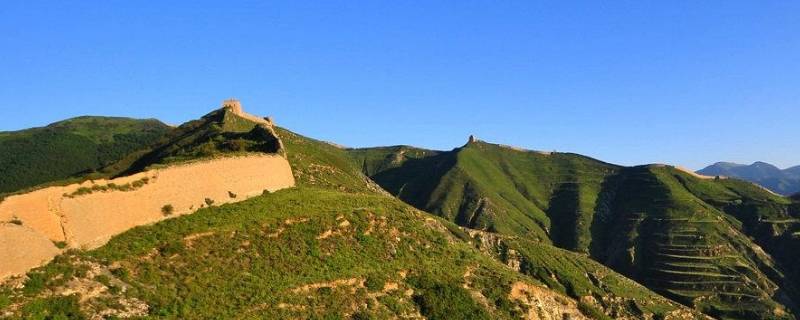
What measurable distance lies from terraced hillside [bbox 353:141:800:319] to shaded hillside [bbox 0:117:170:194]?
64.1m

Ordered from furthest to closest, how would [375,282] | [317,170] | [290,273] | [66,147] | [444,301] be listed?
[66,147], [317,170], [444,301], [375,282], [290,273]

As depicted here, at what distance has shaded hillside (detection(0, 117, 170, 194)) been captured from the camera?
11662 centimetres

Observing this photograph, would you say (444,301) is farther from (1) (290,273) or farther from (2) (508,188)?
(2) (508,188)

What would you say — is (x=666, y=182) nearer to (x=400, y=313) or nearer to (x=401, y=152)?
(x=401, y=152)

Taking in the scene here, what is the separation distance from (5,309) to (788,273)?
451 feet

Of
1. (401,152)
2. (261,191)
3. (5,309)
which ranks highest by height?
(401,152)

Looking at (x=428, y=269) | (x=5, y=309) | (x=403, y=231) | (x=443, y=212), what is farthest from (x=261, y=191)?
(x=443, y=212)

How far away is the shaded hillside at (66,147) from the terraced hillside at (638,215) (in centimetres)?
6411

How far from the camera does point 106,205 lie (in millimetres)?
37031

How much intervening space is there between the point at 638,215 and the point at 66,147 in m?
130

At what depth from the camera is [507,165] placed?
578 feet

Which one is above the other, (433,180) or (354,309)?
(433,180)

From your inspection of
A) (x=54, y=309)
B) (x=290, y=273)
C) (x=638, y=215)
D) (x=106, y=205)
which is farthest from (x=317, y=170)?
(x=638, y=215)

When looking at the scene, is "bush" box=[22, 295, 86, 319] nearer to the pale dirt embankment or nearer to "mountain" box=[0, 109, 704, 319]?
"mountain" box=[0, 109, 704, 319]
